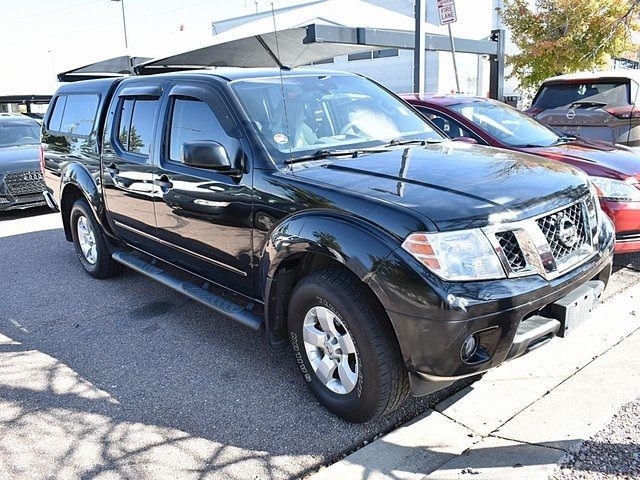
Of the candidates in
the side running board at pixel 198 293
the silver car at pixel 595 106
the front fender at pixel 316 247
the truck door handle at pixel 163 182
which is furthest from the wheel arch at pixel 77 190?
the silver car at pixel 595 106

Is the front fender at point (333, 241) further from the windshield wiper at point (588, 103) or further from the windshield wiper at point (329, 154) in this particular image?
the windshield wiper at point (588, 103)

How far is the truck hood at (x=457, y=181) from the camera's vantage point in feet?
8.83

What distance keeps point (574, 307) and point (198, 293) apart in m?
2.43

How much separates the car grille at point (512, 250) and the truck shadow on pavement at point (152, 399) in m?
1.06

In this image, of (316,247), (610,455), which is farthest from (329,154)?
(610,455)

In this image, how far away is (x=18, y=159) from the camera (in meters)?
9.37

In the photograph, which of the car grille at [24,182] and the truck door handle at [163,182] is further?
the car grille at [24,182]

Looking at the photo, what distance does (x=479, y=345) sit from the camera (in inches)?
105

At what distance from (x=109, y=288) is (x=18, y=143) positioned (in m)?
6.51

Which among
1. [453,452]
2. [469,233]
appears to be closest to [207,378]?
[453,452]

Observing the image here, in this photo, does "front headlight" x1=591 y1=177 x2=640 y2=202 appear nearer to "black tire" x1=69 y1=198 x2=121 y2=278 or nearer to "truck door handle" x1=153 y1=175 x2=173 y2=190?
"truck door handle" x1=153 y1=175 x2=173 y2=190

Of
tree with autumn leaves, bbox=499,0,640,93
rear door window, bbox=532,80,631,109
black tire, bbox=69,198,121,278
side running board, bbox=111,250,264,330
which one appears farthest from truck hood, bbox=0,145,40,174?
tree with autumn leaves, bbox=499,0,640,93

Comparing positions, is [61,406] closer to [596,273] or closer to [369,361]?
[369,361]

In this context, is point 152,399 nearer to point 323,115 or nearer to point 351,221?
point 351,221
